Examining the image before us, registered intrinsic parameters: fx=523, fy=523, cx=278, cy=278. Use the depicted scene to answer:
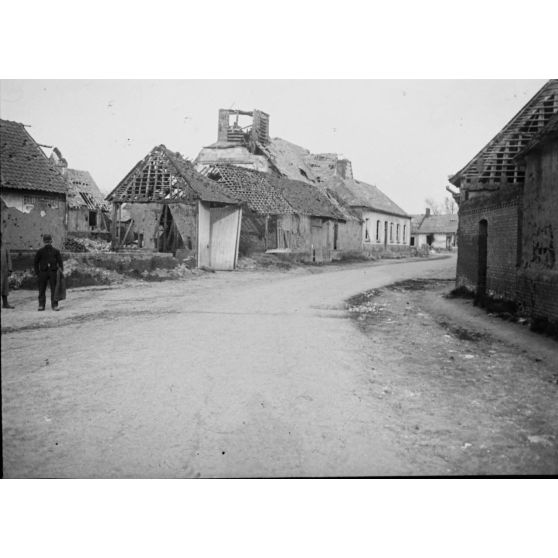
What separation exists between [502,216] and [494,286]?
52.6 inches

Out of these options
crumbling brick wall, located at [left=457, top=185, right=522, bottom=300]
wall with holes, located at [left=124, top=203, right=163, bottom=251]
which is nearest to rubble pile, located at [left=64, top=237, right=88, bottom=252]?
wall with holes, located at [left=124, top=203, right=163, bottom=251]

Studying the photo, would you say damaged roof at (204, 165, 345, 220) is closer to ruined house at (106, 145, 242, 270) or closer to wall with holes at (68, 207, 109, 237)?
ruined house at (106, 145, 242, 270)

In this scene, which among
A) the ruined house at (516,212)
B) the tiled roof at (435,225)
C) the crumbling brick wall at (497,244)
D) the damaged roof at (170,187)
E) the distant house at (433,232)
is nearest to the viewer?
the ruined house at (516,212)

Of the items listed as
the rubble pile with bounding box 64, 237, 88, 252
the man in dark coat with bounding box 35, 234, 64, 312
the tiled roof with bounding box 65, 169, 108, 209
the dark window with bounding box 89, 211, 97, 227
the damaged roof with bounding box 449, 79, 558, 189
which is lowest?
the man in dark coat with bounding box 35, 234, 64, 312

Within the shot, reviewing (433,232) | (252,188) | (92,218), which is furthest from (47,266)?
(252,188)

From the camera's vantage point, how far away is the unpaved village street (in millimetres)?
3760

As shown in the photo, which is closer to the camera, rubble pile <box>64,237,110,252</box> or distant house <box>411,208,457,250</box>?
rubble pile <box>64,237,110,252</box>

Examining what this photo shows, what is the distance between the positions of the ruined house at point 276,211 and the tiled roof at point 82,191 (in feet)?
23.8

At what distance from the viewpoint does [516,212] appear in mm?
8867

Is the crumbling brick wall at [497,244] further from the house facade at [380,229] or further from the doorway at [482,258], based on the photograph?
the house facade at [380,229]

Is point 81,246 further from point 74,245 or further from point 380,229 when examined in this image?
point 380,229

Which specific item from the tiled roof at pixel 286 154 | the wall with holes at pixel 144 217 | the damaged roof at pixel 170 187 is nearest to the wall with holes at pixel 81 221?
the damaged roof at pixel 170 187

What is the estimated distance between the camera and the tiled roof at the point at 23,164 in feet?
14.2

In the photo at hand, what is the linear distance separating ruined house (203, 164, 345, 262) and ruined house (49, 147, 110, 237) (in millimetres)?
7067
